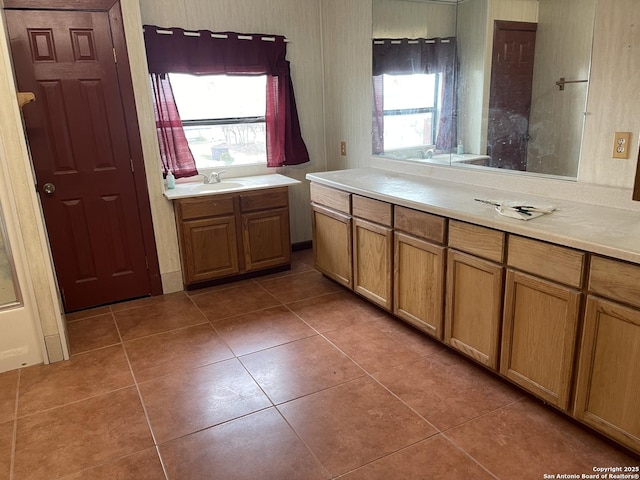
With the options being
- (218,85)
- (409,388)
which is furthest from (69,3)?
(409,388)

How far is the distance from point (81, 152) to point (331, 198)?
177 cm

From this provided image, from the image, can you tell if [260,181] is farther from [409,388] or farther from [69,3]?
[409,388]

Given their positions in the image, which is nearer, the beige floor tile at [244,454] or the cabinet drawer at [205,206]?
the beige floor tile at [244,454]

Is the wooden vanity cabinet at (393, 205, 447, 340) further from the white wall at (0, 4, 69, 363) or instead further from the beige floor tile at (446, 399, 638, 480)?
the white wall at (0, 4, 69, 363)

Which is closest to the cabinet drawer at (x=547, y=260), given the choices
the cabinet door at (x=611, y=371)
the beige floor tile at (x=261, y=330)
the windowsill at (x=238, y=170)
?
the cabinet door at (x=611, y=371)

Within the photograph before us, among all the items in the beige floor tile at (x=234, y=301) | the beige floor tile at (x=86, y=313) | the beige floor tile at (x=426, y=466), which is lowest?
the beige floor tile at (x=426, y=466)

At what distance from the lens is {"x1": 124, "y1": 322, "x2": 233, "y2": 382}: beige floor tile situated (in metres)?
2.70

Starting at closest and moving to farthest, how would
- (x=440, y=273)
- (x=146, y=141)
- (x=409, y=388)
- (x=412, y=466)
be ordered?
(x=412, y=466) < (x=409, y=388) < (x=440, y=273) < (x=146, y=141)

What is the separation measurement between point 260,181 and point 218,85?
2.85 ft

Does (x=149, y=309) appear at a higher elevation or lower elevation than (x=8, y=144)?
lower

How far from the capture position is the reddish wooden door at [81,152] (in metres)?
3.05

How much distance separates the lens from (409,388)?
2.42 m

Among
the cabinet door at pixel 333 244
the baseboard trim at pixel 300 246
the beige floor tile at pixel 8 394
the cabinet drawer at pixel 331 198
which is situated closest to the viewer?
the beige floor tile at pixel 8 394

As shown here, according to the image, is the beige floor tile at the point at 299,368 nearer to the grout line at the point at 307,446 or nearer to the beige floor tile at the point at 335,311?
the grout line at the point at 307,446
